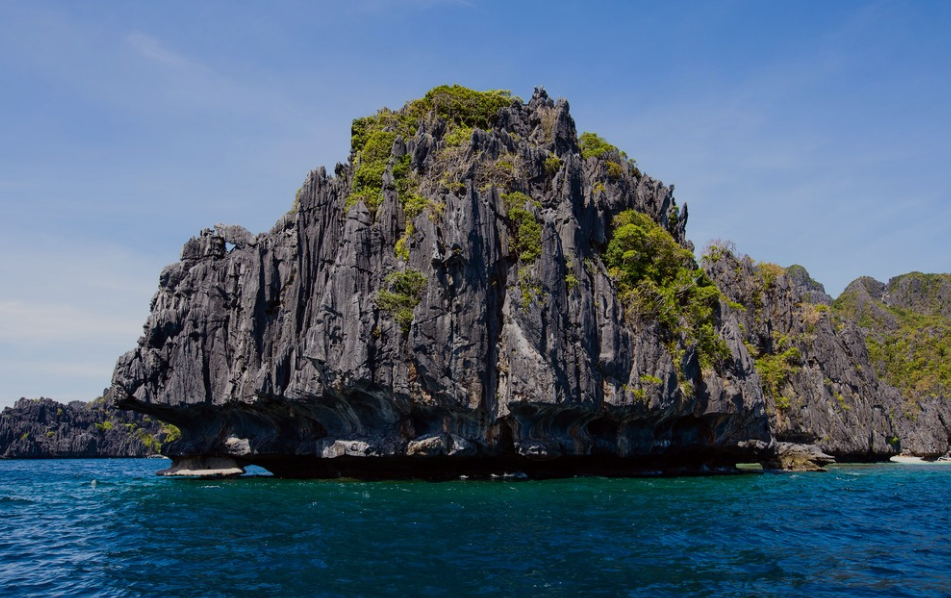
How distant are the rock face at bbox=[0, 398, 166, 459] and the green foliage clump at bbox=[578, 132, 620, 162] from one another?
107781 millimetres

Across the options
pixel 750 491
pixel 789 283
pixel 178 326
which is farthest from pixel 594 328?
pixel 789 283

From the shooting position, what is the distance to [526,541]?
1856 centimetres

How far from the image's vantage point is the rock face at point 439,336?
121ft

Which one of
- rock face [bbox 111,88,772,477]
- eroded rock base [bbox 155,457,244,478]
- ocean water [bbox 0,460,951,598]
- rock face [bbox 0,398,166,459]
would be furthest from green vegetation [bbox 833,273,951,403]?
rock face [bbox 0,398,166,459]

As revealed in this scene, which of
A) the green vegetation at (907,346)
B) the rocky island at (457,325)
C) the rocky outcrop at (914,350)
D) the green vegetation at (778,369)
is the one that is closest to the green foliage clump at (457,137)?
the rocky island at (457,325)

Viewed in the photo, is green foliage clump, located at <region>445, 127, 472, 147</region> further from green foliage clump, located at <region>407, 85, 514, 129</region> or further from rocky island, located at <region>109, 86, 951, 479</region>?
green foliage clump, located at <region>407, 85, 514, 129</region>

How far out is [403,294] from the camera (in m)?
38.1

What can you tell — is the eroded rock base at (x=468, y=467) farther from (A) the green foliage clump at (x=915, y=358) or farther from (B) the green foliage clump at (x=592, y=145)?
(A) the green foliage clump at (x=915, y=358)

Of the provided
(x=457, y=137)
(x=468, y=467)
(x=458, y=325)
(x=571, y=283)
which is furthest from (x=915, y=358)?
(x=458, y=325)

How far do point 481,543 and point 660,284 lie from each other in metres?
30.8

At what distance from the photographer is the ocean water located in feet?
47.7

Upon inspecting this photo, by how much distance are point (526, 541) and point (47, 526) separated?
752 inches

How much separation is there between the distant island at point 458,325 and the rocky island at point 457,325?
0.48 feet

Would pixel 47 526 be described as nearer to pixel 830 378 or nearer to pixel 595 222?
pixel 595 222
